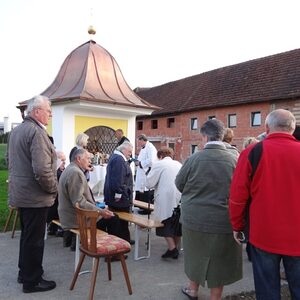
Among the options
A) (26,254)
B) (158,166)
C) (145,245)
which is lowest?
(145,245)

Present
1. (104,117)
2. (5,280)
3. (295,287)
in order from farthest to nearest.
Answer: (104,117) → (5,280) → (295,287)

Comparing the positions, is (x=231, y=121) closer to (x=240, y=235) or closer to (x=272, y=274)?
(x=240, y=235)

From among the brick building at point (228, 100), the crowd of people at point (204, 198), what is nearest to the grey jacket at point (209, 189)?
the crowd of people at point (204, 198)

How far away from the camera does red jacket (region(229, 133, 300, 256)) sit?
2.91 metres

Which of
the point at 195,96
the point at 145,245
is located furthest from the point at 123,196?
the point at 195,96

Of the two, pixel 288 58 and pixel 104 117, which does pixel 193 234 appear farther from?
pixel 288 58

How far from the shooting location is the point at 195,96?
3259 centimetres

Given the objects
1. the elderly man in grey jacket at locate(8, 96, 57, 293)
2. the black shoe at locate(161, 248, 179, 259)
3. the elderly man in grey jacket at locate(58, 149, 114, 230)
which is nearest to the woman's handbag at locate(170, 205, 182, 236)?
the black shoe at locate(161, 248, 179, 259)

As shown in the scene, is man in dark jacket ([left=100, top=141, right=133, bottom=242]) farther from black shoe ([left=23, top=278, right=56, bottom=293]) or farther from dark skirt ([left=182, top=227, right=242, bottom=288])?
dark skirt ([left=182, top=227, right=242, bottom=288])

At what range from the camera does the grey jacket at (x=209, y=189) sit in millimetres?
3742

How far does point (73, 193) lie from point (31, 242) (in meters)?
1.00

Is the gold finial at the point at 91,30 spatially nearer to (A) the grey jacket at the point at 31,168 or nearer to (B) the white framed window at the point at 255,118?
(A) the grey jacket at the point at 31,168

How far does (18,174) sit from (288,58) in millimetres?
26311

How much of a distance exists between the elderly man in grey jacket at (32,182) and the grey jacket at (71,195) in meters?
0.74
